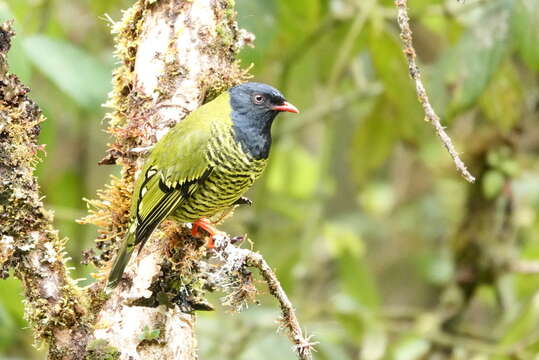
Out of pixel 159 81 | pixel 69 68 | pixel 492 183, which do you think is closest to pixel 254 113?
pixel 159 81

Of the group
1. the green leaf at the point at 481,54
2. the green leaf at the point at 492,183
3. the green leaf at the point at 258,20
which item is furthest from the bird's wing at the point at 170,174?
the green leaf at the point at 492,183

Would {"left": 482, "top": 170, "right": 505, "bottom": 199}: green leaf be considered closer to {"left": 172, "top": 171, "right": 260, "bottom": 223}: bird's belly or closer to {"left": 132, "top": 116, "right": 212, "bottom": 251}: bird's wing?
{"left": 172, "top": 171, "right": 260, "bottom": 223}: bird's belly

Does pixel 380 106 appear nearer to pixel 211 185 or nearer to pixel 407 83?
pixel 407 83

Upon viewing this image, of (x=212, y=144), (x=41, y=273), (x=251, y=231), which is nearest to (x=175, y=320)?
(x=41, y=273)

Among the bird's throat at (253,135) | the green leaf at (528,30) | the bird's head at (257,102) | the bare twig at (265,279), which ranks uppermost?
the green leaf at (528,30)

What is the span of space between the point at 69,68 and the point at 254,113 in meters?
1.38

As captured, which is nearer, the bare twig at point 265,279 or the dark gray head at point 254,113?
the bare twig at point 265,279

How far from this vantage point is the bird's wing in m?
3.33

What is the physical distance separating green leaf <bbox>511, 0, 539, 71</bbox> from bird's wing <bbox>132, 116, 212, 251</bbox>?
71.2 inches

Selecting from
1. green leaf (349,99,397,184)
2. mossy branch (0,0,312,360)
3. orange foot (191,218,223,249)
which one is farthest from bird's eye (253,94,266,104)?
green leaf (349,99,397,184)

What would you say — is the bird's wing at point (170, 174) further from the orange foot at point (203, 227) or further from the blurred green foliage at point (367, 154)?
the blurred green foliage at point (367, 154)

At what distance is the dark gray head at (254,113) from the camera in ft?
12.1

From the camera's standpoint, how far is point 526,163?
761 cm

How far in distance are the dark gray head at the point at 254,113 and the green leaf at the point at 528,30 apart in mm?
1353
